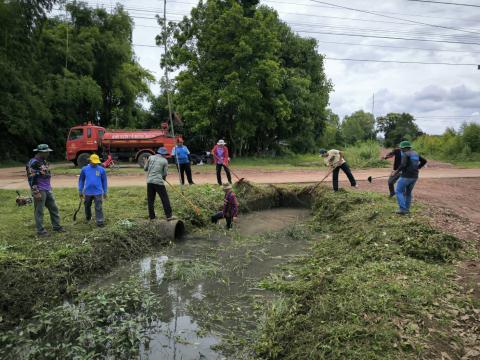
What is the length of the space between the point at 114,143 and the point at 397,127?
81881mm

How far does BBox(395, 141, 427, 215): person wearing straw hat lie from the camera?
9.06 meters

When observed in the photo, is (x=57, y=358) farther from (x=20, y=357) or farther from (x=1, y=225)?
(x=1, y=225)

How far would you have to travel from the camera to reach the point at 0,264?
6.09m

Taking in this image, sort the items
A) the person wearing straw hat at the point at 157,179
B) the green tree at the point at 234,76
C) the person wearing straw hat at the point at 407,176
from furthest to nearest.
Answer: the green tree at the point at 234,76
the person wearing straw hat at the point at 157,179
the person wearing straw hat at the point at 407,176

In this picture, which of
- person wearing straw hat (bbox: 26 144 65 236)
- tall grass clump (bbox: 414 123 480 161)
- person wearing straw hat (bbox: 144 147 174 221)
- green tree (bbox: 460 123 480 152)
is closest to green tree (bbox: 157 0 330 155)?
tall grass clump (bbox: 414 123 480 161)

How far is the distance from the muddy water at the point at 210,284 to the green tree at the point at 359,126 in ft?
275

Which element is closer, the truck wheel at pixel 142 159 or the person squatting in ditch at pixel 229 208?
the person squatting in ditch at pixel 229 208

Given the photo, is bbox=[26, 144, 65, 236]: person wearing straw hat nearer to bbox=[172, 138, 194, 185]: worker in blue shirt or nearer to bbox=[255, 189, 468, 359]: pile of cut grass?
bbox=[255, 189, 468, 359]: pile of cut grass

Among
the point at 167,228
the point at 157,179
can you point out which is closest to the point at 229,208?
the point at 167,228

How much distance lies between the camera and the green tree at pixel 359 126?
94094 millimetres

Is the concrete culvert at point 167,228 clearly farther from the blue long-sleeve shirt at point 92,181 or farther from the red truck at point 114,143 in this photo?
the red truck at point 114,143

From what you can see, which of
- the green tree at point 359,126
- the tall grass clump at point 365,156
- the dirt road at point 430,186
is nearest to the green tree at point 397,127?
the green tree at point 359,126

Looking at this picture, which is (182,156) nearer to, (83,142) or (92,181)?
(92,181)

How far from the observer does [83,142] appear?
21.5 metres
